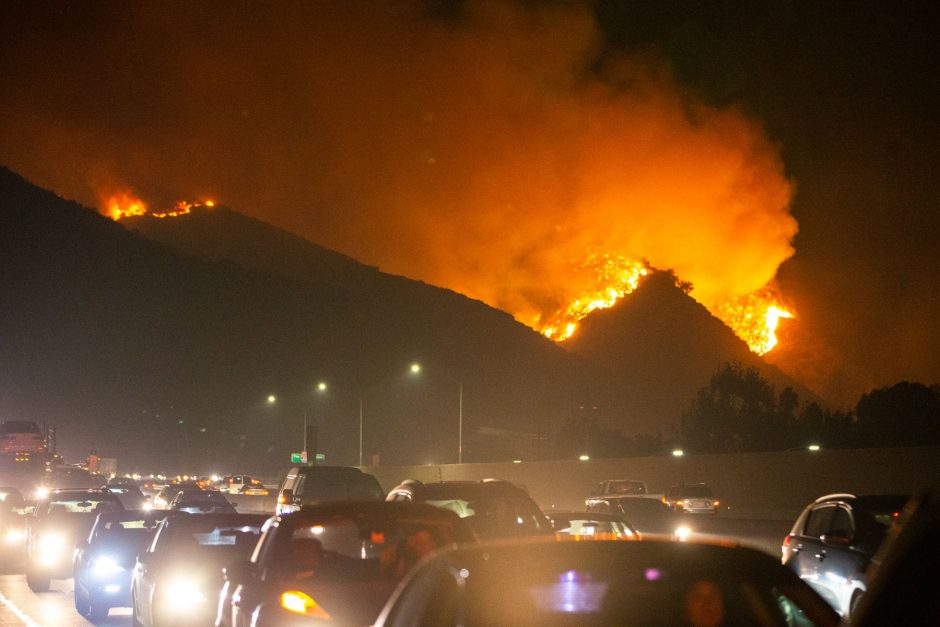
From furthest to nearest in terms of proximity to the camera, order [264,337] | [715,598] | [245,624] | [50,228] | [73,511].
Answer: [50,228] → [264,337] → [73,511] → [245,624] → [715,598]

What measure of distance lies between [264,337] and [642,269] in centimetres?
7869

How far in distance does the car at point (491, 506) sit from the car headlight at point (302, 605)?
7.14m

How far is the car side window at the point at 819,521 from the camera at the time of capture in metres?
15.8

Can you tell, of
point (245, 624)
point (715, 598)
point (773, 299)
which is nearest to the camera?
point (715, 598)

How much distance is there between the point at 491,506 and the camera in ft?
57.2

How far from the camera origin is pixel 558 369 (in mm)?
153500

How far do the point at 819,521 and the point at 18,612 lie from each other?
500 inches

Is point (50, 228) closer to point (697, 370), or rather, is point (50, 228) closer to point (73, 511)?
point (697, 370)

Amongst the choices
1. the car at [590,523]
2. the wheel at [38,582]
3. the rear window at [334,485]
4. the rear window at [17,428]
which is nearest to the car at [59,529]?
the wheel at [38,582]

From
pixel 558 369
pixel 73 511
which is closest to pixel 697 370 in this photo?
pixel 558 369

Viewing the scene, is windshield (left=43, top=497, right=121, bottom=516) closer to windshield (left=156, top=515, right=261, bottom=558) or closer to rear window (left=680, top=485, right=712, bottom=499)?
windshield (left=156, top=515, right=261, bottom=558)

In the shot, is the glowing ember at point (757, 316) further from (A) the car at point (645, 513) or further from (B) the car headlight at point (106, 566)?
(B) the car headlight at point (106, 566)

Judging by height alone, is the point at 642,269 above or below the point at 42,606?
above

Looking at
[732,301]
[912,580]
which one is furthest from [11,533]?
[732,301]
